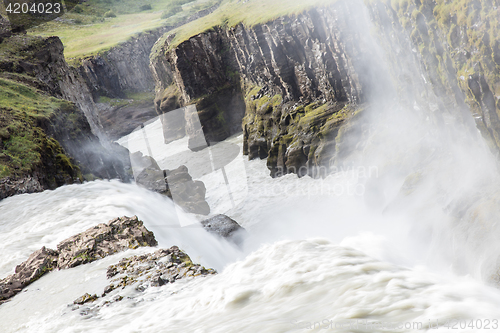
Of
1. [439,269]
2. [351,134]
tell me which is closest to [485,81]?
[439,269]

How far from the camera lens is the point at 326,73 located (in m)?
30.0

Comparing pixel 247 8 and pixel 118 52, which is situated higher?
pixel 118 52

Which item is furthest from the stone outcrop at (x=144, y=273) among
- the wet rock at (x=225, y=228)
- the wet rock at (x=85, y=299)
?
the wet rock at (x=225, y=228)

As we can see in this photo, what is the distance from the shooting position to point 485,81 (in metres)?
9.41

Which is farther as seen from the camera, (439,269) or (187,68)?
(187,68)

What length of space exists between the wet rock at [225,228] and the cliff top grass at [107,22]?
79.0 metres

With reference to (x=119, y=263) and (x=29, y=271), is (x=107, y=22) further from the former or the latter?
(x=119, y=263)

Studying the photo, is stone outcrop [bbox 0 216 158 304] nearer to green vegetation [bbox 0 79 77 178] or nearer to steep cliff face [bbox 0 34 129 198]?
steep cliff face [bbox 0 34 129 198]

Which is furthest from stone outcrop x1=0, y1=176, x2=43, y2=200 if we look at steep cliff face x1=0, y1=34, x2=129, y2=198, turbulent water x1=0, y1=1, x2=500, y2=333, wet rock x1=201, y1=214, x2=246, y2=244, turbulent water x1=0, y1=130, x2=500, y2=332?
wet rock x1=201, y1=214, x2=246, y2=244

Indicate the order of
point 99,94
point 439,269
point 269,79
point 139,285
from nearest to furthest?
point 139,285 < point 439,269 < point 269,79 < point 99,94

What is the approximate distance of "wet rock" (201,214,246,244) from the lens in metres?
17.6

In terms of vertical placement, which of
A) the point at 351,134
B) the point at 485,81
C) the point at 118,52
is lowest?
the point at 351,134

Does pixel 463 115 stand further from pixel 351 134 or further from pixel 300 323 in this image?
pixel 351 134

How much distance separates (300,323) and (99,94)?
88.8 metres
